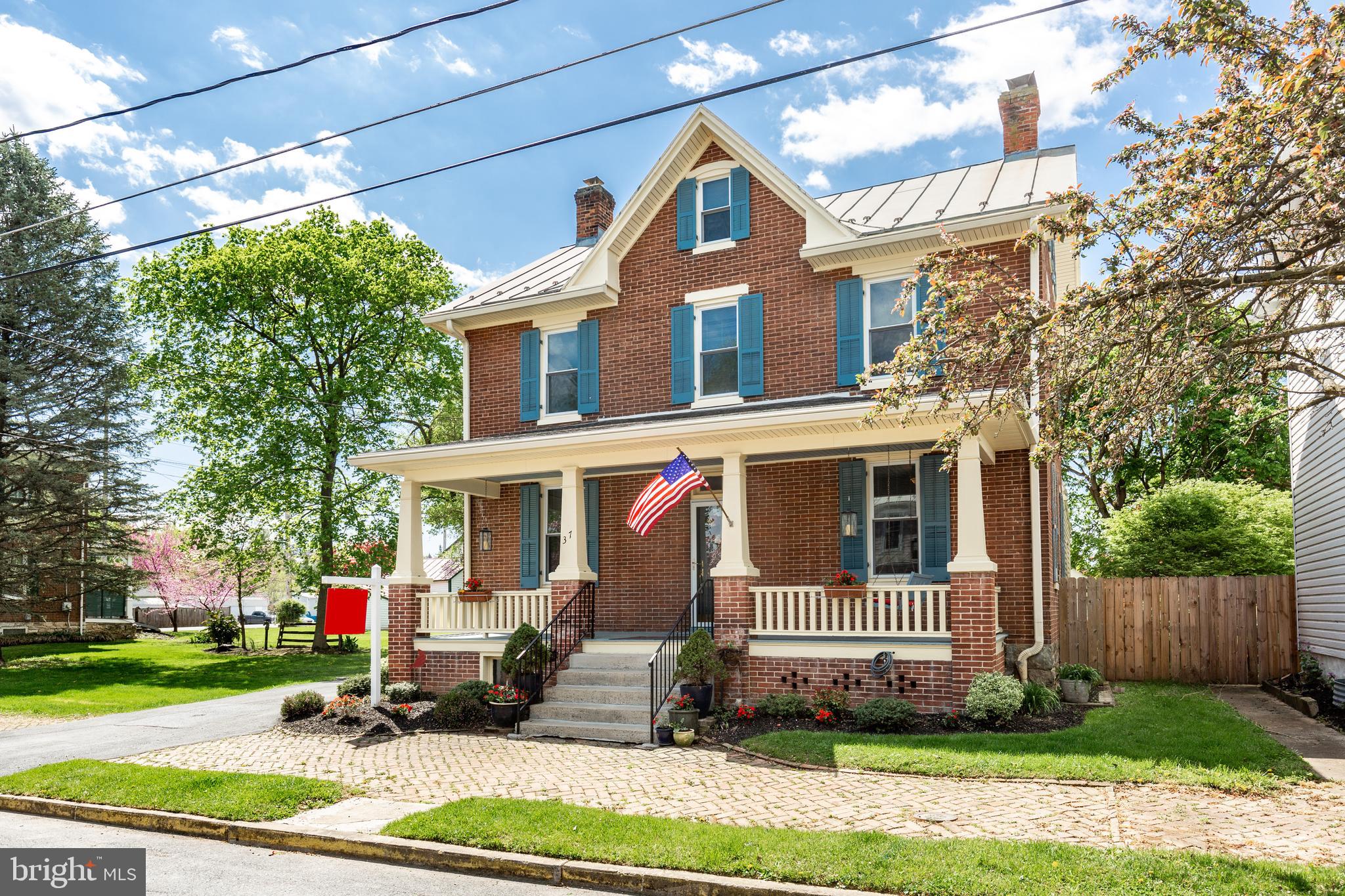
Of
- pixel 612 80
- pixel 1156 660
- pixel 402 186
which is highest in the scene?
pixel 612 80

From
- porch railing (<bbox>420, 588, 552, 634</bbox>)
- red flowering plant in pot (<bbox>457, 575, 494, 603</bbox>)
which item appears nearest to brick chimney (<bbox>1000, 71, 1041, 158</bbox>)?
porch railing (<bbox>420, 588, 552, 634</bbox>)

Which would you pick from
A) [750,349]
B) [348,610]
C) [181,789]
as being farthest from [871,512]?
[181,789]

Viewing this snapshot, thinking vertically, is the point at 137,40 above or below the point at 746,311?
above

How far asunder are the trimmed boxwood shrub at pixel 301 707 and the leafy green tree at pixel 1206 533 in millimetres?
17197

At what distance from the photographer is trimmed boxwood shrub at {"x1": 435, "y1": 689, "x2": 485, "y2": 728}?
1279cm

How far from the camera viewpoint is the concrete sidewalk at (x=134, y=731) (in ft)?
37.4

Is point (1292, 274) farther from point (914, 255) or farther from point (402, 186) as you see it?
point (402, 186)

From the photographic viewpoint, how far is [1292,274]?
692cm

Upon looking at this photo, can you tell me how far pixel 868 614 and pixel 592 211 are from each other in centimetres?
1181

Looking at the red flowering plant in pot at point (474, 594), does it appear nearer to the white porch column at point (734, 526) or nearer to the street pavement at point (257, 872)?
the white porch column at point (734, 526)

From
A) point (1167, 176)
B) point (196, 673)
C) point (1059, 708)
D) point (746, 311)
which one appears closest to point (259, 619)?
point (196, 673)

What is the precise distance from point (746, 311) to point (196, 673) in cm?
1598

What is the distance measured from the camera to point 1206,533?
20.1 meters

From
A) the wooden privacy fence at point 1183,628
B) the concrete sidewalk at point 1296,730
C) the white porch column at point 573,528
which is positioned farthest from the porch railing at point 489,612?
the concrete sidewalk at point 1296,730
